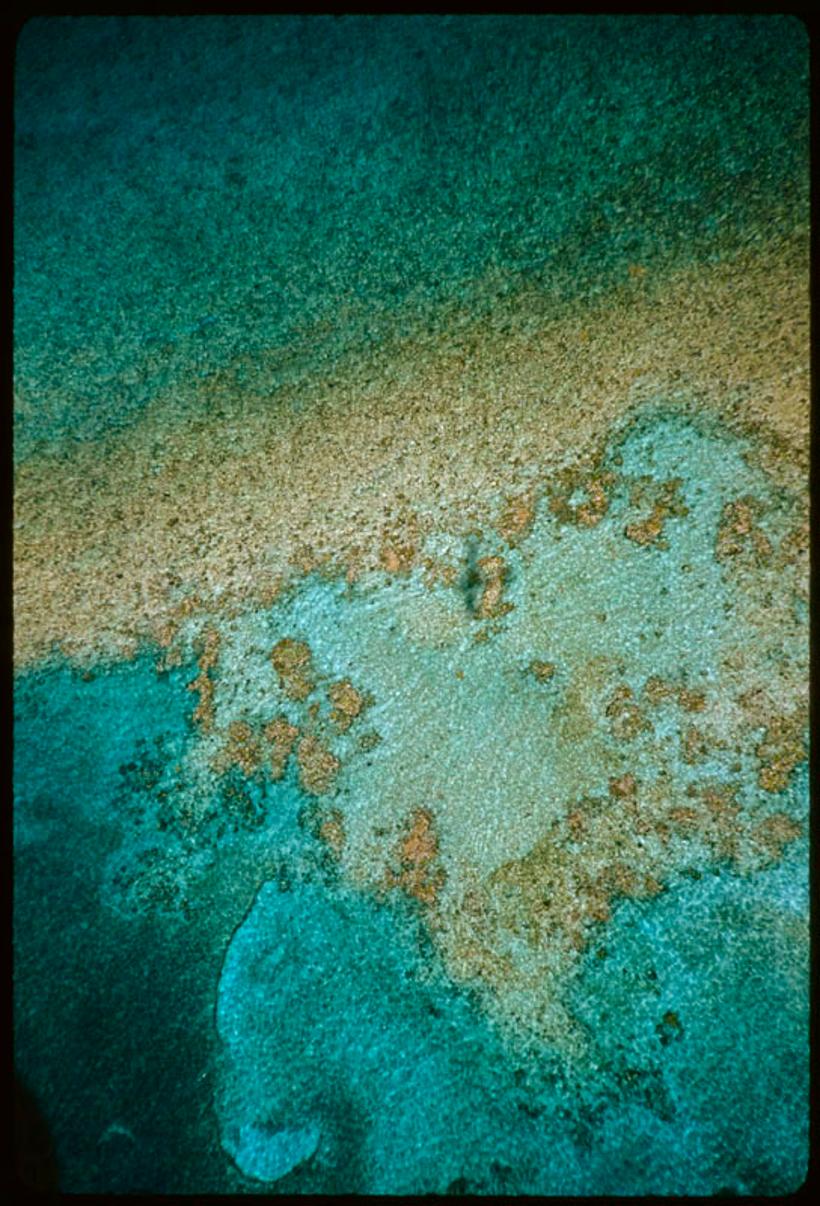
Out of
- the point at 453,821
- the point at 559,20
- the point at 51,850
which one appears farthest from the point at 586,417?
the point at 51,850

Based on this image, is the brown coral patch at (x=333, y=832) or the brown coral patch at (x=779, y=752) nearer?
the brown coral patch at (x=779, y=752)

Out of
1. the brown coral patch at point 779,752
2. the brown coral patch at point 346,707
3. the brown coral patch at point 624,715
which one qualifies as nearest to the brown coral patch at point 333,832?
the brown coral patch at point 346,707

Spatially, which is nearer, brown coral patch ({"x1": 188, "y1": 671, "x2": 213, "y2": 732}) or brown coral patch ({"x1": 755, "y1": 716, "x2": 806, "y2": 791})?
brown coral patch ({"x1": 755, "y1": 716, "x2": 806, "y2": 791})

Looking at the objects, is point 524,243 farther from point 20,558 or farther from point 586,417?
point 20,558

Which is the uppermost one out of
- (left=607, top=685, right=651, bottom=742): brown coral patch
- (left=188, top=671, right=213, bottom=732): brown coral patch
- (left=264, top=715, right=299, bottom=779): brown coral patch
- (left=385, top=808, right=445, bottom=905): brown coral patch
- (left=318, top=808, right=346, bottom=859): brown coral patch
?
(left=188, top=671, right=213, bottom=732): brown coral patch

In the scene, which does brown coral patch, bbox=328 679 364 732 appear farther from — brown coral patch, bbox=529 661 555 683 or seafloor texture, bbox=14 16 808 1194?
brown coral patch, bbox=529 661 555 683

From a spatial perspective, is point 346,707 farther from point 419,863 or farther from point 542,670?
point 542,670

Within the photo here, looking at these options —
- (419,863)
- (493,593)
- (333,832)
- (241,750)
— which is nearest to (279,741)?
(241,750)

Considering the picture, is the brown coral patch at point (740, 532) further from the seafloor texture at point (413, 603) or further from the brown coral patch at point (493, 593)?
the brown coral patch at point (493, 593)

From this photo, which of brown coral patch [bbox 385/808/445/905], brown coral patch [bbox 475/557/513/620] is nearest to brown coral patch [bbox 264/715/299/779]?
brown coral patch [bbox 385/808/445/905]
